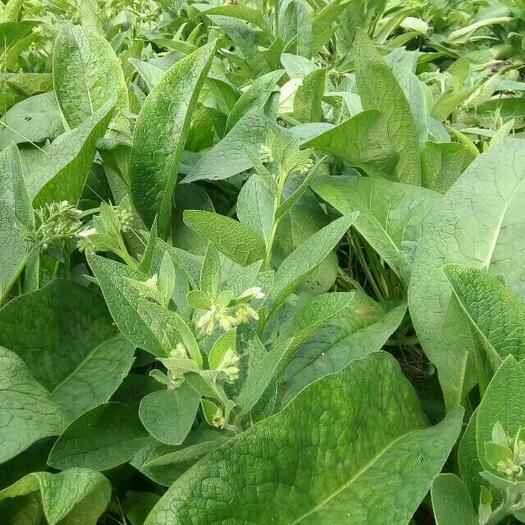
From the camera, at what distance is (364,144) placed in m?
1.16

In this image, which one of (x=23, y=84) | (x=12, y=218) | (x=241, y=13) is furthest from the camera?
(x=241, y=13)

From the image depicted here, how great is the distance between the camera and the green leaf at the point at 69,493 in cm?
68

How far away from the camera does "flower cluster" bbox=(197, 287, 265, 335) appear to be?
71 cm

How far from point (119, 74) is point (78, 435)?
0.75m

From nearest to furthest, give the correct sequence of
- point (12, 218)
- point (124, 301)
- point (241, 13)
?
point (124, 301) → point (12, 218) → point (241, 13)

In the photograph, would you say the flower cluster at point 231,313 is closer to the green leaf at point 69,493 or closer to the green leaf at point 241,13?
the green leaf at point 69,493

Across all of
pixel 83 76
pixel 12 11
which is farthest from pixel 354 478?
pixel 12 11

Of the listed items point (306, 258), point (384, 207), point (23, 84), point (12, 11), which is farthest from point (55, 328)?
point (12, 11)

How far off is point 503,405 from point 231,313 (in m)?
0.29

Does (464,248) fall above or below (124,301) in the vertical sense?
below

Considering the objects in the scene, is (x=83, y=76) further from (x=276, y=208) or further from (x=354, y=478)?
(x=354, y=478)

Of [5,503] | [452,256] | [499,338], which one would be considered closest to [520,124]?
[452,256]

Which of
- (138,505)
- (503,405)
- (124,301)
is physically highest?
(124,301)

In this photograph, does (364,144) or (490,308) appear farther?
(364,144)
